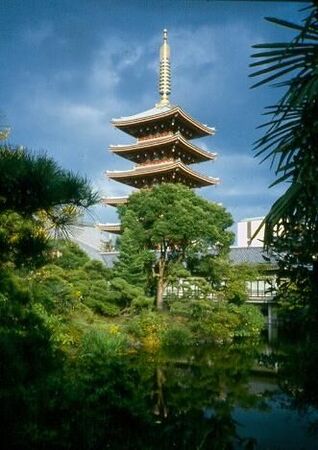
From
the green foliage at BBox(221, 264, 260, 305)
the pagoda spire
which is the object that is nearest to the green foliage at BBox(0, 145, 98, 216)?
the green foliage at BBox(221, 264, 260, 305)

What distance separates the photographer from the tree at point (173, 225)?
48.1 feet

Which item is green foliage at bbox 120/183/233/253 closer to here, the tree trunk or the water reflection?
the tree trunk

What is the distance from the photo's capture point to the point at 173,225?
14.6m

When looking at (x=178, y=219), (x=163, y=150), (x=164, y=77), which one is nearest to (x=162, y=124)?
(x=163, y=150)

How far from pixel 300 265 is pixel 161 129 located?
20.2m

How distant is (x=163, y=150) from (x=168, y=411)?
1690 cm

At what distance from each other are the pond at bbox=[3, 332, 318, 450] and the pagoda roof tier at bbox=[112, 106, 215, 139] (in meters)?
14.9

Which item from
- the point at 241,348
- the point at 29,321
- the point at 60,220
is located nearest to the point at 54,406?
the point at 29,321

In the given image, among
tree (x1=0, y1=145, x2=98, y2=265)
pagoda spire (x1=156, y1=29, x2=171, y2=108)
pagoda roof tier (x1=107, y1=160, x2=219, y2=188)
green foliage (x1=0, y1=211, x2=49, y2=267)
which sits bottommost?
green foliage (x1=0, y1=211, x2=49, y2=267)

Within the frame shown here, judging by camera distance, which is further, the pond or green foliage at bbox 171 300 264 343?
green foliage at bbox 171 300 264 343

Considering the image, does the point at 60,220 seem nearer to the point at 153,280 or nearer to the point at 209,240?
the point at 209,240

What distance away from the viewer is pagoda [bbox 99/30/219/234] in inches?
839

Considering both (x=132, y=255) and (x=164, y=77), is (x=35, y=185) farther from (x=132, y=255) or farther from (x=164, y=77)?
(x=164, y=77)

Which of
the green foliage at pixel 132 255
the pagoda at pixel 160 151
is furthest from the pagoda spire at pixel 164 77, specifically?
the green foliage at pixel 132 255
